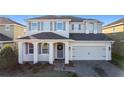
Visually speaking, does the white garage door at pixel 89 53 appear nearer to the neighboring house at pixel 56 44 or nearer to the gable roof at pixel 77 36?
the neighboring house at pixel 56 44

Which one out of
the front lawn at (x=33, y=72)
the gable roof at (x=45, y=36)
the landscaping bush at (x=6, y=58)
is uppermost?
the gable roof at (x=45, y=36)

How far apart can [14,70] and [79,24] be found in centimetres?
852

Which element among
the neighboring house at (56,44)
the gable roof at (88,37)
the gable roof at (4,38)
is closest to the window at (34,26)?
the neighboring house at (56,44)

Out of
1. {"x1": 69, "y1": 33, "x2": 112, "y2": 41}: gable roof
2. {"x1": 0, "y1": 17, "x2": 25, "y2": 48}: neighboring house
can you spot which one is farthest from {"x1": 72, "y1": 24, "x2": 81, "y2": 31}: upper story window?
{"x1": 0, "y1": 17, "x2": 25, "y2": 48}: neighboring house

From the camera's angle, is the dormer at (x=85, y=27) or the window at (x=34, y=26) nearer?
the window at (x=34, y=26)

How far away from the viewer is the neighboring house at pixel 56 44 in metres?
20.4

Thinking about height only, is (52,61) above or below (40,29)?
below

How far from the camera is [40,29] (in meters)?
21.3

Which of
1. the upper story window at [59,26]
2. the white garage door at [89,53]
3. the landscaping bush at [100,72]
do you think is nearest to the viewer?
the landscaping bush at [100,72]

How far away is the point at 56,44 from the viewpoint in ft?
72.1

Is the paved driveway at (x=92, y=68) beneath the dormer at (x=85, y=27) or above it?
beneath

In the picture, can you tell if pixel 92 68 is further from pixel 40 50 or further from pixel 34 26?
pixel 34 26
